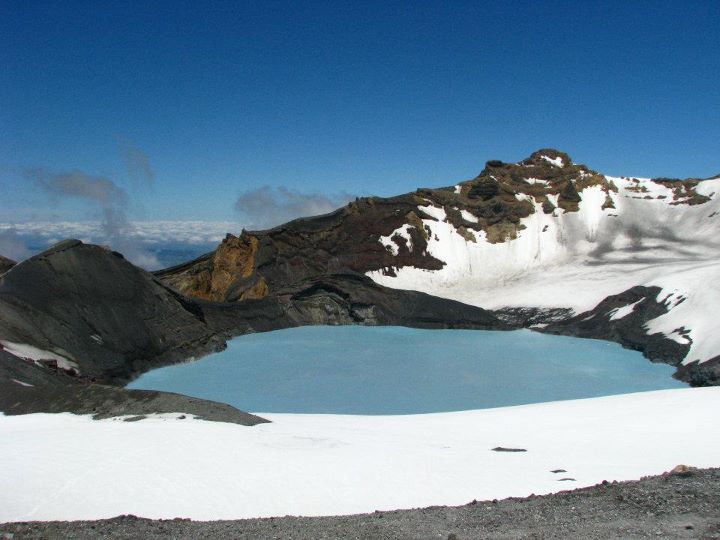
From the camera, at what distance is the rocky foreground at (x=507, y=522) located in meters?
6.43

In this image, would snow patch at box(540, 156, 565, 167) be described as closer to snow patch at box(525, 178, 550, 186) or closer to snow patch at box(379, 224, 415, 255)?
snow patch at box(525, 178, 550, 186)

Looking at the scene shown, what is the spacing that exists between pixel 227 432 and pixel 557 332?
93.3 feet

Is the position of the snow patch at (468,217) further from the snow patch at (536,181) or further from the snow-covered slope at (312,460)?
the snow-covered slope at (312,460)

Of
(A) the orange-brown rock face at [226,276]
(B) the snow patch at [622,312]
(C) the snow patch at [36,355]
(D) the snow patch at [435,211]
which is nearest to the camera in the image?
(C) the snow patch at [36,355]

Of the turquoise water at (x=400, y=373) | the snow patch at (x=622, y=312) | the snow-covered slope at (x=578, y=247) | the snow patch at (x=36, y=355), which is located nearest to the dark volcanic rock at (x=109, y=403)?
the turquoise water at (x=400, y=373)

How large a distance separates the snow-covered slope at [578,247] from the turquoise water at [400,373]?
33.5ft

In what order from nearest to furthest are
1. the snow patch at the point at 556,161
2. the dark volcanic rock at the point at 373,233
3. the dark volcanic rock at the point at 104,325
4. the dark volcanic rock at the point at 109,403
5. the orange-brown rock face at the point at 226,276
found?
the dark volcanic rock at the point at 109,403
the dark volcanic rock at the point at 104,325
the orange-brown rock face at the point at 226,276
the dark volcanic rock at the point at 373,233
the snow patch at the point at 556,161

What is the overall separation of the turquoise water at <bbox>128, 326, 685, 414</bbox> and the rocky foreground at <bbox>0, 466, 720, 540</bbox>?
1182cm

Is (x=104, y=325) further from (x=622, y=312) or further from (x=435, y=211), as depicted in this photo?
(x=435, y=211)

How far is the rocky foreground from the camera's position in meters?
Result: 6.43

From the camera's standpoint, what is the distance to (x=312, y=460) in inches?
400

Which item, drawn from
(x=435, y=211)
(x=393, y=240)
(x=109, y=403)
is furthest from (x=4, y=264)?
(x=435, y=211)

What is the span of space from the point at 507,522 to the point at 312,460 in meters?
3.97

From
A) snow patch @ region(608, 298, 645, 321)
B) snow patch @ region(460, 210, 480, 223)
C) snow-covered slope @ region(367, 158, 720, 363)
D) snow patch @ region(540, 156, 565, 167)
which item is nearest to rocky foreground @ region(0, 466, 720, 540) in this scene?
snow patch @ region(608, 298, 645, 321)
